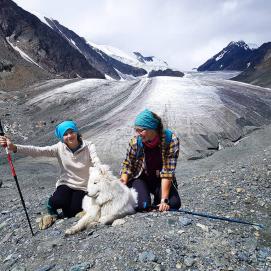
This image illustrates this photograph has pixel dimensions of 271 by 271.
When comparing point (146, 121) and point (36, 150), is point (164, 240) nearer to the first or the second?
point (146, 121)

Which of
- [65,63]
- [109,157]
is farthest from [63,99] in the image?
[65,63]

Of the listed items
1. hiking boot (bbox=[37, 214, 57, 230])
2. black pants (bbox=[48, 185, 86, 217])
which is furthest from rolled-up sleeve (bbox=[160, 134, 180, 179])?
hiking boot (bbox=[37, 214, 57, 230])

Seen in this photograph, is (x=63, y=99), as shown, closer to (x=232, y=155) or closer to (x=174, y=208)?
(x=232, y=155)

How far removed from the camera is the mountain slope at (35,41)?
229 ft

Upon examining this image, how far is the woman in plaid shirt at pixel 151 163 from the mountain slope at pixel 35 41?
Answer: 204 ft

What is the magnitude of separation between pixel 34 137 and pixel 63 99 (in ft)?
28.4

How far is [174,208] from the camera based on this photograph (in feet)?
19.7

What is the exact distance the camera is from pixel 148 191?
603cm

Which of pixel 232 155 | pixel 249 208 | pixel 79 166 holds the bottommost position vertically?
pixel 232 155

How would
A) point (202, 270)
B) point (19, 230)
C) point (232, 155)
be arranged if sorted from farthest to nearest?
point (232, 155), point (19, 230), point (202, 270)

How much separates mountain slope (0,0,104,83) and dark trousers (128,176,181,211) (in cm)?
6204

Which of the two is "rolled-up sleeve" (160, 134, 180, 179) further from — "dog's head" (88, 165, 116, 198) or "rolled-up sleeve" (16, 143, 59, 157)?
"rolled-up sleeve" (16, 143, 59, 157)

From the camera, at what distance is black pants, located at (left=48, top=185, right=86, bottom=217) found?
6207 millimetres

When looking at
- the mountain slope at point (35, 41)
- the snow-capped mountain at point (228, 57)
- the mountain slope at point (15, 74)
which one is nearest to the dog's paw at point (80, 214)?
the mountain slope at point (15, 74)
